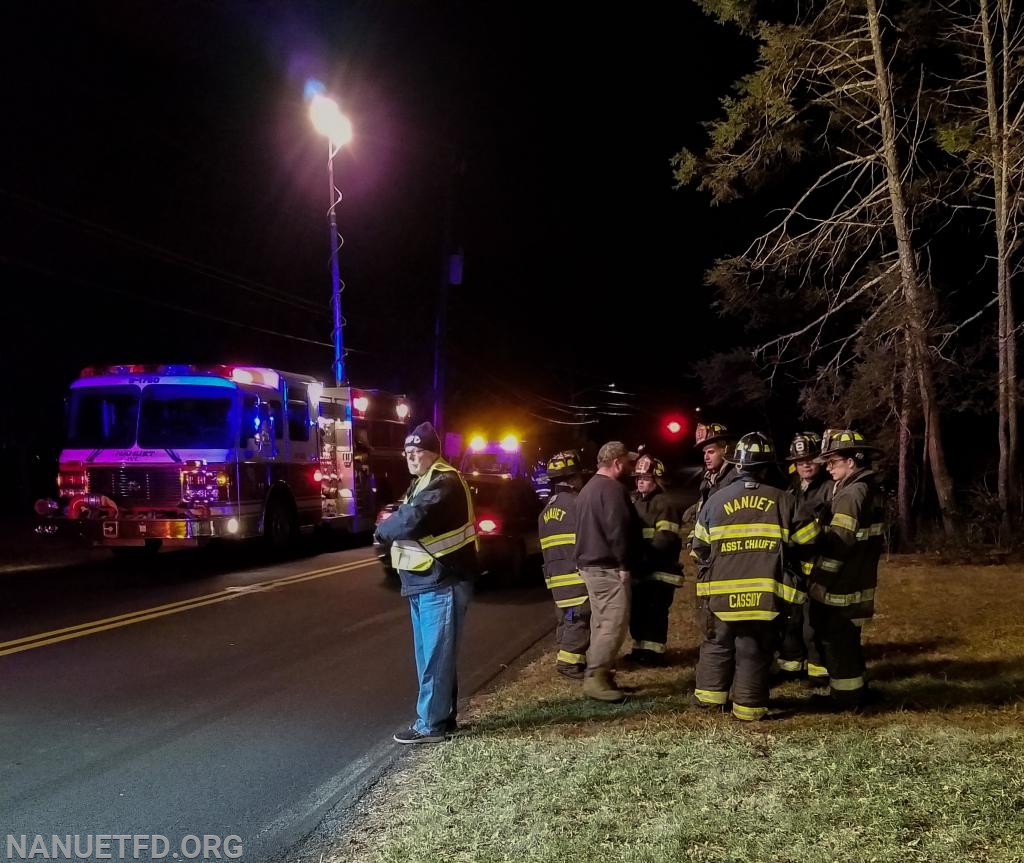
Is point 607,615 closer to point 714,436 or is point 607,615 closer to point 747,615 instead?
point 747,615

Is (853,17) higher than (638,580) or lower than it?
higher

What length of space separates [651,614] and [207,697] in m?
3.34

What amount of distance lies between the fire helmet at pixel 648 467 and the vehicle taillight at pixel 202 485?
7.13 metres

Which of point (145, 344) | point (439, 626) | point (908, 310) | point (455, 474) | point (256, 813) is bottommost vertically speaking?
point (256, 813)

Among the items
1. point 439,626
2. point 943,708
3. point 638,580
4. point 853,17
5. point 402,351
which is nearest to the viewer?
point 439,626

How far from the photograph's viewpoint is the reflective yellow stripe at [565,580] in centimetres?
612

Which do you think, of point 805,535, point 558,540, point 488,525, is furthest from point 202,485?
point 805,535

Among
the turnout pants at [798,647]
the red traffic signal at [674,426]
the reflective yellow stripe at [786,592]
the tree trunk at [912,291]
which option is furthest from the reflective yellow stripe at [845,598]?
the red traffic signal at [674,426]

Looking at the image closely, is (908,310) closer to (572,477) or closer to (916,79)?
(916,79)

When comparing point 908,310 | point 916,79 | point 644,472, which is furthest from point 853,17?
point 644,472

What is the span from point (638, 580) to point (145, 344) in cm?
2779

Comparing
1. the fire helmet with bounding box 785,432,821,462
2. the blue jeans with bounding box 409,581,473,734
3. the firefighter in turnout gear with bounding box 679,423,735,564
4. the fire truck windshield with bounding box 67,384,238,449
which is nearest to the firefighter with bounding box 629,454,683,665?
the firefighter in turnout gear with bounding box 679,423,735,564

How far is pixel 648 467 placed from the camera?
6.89m

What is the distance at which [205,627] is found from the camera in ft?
27.2
